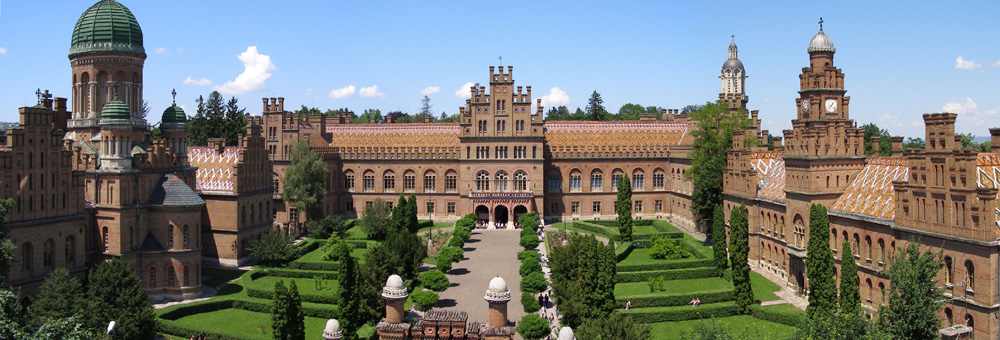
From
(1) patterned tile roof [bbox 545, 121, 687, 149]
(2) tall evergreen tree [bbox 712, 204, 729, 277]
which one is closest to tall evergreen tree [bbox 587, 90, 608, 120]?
(1) patterned tile roof [bbox 545, 121, 687, 149]

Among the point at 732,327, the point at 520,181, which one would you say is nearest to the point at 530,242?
the point at 520,181

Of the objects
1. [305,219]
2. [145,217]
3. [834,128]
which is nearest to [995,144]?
[834,128]

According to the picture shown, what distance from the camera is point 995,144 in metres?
40.9

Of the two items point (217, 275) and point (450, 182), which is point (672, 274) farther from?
point (450, 182)

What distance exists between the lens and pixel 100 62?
184ft

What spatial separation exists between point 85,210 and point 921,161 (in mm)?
48009

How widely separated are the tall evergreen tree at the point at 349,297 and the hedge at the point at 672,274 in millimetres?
20231

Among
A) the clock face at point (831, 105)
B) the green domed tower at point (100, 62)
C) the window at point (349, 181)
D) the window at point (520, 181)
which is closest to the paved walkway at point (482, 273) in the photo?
the window at point (520, 181)

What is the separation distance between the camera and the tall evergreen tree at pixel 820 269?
38281mm

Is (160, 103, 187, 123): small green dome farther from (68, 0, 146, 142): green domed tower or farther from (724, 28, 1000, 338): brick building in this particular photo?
(724, 28, 1000, 338): brick building

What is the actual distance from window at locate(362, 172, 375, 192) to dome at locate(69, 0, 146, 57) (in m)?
31.7

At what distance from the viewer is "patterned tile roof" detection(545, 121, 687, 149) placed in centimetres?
8462

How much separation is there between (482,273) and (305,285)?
12539 mm

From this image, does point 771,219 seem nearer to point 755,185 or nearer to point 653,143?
point 755,185
